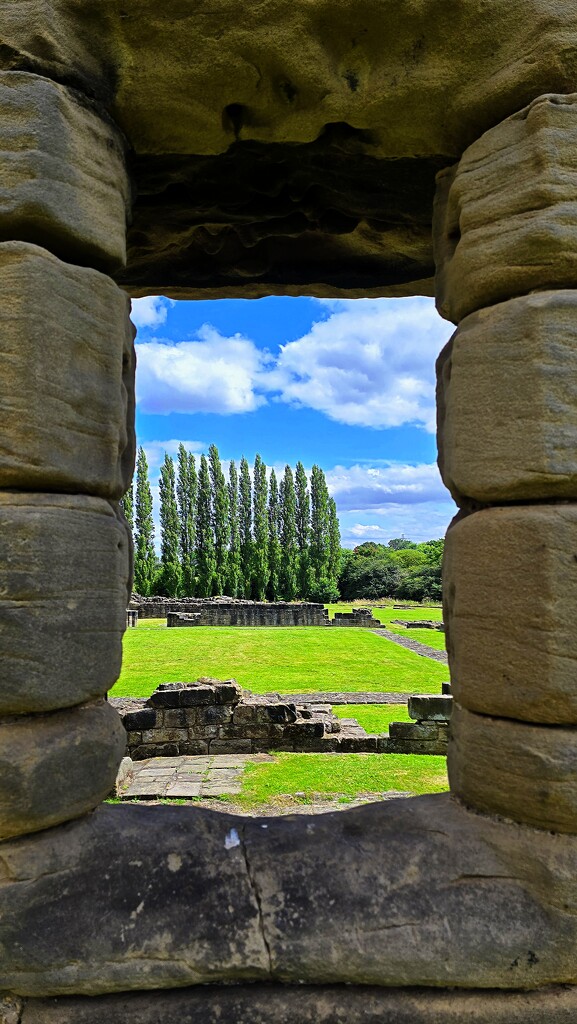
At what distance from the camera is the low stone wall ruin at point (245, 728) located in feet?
29.2

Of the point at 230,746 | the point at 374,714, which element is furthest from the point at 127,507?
→ the point at 230,746

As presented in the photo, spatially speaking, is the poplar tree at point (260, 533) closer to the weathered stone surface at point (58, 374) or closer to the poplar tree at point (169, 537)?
the poplar tree at point (169, 537)

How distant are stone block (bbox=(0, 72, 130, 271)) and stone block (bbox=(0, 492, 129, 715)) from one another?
2.88ft

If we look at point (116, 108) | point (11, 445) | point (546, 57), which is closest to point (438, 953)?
point (11, 445)

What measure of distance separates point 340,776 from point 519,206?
280 inches

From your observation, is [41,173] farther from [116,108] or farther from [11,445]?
[11,445]

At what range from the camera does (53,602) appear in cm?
191

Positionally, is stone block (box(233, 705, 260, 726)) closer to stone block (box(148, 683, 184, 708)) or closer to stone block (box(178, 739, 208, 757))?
stone block (box(178, 739, 208, 757))

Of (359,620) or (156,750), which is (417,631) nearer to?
(359,620)

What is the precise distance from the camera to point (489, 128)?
88.0 inches

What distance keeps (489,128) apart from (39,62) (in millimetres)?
1569

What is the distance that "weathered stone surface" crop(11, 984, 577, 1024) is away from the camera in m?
1.72

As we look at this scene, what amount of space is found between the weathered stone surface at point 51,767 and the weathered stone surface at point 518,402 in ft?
4.88

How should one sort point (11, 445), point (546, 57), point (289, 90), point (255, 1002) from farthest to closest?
point (289, 90)
point (546, 57)
point (11, 445)
point (255, 1002)
